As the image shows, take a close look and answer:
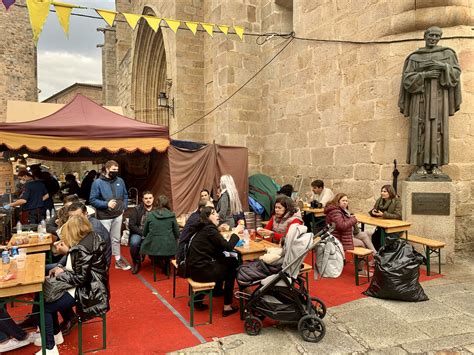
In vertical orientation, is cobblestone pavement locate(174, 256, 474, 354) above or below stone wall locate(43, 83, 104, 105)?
below

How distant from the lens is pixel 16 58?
2383cm

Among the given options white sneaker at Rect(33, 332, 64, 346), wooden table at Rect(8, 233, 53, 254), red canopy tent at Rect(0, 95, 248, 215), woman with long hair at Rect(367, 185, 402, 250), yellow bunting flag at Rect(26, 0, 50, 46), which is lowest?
white sneaker at Rect(33, 332, 64, 346)

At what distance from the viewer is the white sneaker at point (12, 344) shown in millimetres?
3037

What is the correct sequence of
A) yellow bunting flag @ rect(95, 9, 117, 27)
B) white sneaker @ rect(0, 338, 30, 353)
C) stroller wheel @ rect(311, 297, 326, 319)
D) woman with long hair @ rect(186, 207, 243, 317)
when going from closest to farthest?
white sneaker @ rect(0, 338, 30, 353) → stroller wheel @ rect(311, 297, 326, 319) → woman with long hair @ rect(186, 207, 243, 317) → yellow bunting flag @ rect(95, 9, 117, 27)

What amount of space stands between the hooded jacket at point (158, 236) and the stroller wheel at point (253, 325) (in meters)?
1.99

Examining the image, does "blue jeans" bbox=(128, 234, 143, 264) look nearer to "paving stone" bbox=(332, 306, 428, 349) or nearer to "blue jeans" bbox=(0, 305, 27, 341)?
"blue jeans" bbox=(0, 305, 27, 341)

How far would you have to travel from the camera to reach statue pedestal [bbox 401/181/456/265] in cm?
564

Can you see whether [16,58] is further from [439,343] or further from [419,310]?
[439,343]

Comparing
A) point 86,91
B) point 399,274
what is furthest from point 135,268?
point 86,91

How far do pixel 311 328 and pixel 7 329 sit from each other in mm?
2695

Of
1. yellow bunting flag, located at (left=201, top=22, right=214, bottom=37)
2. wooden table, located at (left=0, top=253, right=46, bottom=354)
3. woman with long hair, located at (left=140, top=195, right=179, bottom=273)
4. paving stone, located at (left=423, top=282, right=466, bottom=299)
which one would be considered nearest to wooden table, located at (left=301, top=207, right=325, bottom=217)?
paving stone, located at (left=423, top=282, right=466, bottom=299)

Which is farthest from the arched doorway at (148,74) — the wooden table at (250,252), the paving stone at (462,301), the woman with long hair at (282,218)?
the paving stone at (462,301)

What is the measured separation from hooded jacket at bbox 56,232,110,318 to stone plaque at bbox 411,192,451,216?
16.1ft

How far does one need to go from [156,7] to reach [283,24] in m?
6.07
